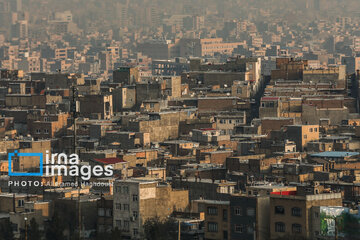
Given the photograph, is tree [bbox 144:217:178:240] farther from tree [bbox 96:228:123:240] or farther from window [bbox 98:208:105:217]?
window [bbox 98:208:105:217]

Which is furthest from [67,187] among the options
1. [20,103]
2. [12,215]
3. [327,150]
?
[20,103]

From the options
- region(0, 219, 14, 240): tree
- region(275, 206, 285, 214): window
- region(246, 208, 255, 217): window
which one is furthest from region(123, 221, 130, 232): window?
region(275, 206, 285, 214): window

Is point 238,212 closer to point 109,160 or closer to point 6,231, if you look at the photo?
point 6,231

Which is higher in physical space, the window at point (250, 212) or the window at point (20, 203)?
the window at point (250, 212)

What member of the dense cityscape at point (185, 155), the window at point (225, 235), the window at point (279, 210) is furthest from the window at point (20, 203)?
the window at point (279, 210)

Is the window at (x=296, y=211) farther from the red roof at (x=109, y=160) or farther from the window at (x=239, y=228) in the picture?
the red roof at (x=109, y=160)

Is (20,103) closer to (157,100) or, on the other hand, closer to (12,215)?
(157,100)
